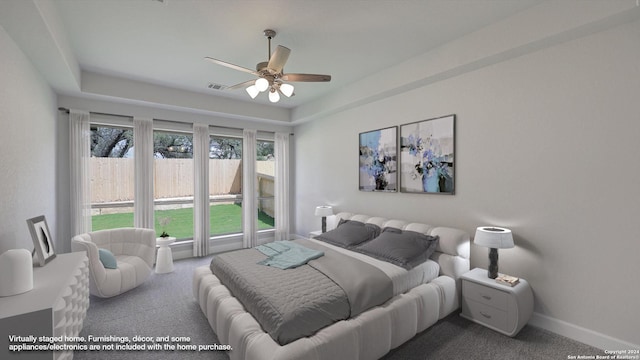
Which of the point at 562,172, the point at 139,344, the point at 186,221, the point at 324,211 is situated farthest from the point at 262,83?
the point at 186,221

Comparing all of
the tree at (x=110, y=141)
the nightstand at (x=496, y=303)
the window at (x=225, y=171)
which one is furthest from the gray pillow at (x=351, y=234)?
the tree at (x=110, y=141)

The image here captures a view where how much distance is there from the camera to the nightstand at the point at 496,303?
2.36 metres

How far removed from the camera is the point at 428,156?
3414 millimetres

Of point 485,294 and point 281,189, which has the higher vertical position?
point 281,189

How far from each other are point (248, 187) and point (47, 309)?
3864mm

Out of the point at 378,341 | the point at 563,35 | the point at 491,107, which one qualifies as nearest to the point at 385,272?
the point at 378,341

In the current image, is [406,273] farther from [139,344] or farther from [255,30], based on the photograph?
[255,30]

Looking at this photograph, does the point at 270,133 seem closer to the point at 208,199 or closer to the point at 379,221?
the point at 208,199

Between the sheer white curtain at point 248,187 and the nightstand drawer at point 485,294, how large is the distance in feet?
12.9

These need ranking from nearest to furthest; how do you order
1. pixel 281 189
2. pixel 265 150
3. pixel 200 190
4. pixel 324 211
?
1. pixel 324 211
2. pixel 200 190
3. pixel 281 189
4. pixel 265 150

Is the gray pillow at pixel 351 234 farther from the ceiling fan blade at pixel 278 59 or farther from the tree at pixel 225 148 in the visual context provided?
the tree at pixel 225 148

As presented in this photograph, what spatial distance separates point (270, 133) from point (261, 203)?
65.7 inches

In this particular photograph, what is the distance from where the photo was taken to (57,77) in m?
3.12

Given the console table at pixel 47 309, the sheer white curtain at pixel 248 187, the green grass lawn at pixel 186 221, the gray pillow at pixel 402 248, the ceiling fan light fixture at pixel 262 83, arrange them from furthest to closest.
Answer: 1. the sheer white curtain at pixel 248 187
2. the green grass lawn at pixel 186 221
3. the gray pillow at pixel 402 248
4. the ceiling fan light fixture at pixel 262 83
5. the console table at pixel 47 309
